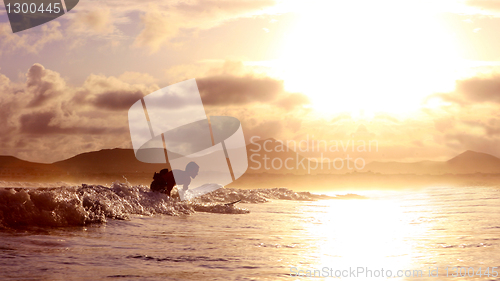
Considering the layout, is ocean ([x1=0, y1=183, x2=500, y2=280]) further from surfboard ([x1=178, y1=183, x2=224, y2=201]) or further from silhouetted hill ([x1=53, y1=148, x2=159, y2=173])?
silhouetted hill ([x1=53, y1=148, x2=159, y2=173])

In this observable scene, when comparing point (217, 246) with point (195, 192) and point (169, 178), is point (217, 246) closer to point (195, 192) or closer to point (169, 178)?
point (169, 178)

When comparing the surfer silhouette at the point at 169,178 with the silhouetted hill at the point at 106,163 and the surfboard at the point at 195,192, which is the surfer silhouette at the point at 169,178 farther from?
the silhouetted hill at the point at 106,163

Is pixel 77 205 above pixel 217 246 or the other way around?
above

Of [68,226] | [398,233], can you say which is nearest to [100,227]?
[68,226]

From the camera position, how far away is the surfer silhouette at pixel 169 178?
14367 mm

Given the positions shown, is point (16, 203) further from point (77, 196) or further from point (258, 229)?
point (258, 229)

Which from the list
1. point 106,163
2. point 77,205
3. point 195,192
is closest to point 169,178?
point 77,205

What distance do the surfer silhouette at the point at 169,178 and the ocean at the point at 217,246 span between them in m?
2.82

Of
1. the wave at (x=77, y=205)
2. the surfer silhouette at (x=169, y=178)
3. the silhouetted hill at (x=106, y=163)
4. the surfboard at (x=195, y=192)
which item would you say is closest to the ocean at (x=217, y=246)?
the wave at (x=77, y=205)

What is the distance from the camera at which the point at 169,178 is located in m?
14.6

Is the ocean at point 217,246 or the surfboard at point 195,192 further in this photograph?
the surfboard at point 195,192

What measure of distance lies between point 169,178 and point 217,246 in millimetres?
8241

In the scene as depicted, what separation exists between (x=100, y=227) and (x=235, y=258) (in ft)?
14.0

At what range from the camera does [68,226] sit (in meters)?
8.52
